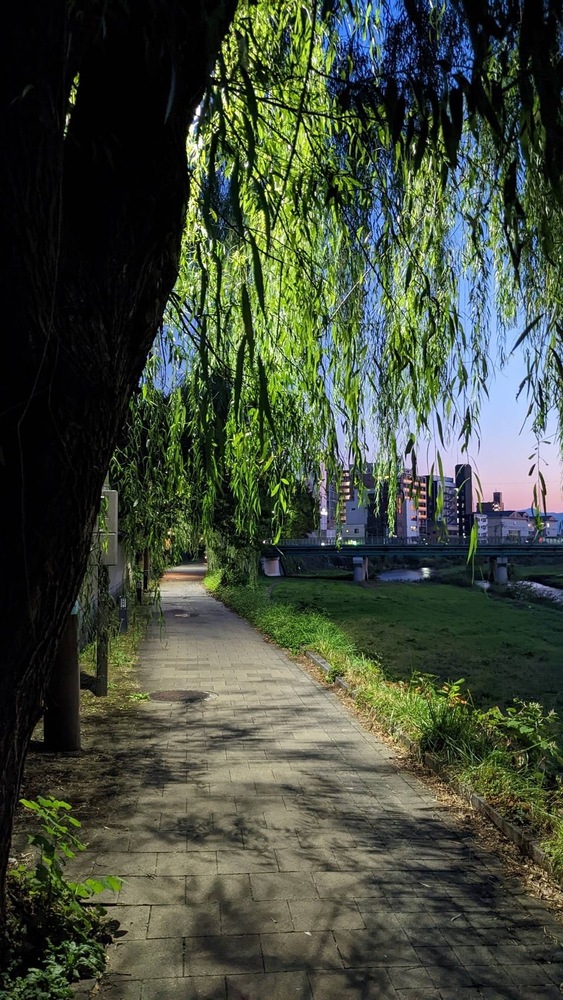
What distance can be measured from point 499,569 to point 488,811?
5709 cm

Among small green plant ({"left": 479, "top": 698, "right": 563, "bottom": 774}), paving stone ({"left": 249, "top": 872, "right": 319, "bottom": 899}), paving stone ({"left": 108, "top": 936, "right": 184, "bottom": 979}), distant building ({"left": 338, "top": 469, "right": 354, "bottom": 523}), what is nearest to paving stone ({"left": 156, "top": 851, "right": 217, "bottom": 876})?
paving stone ({"left": 249, "top": 872, "right": 319, "bottom": 899})

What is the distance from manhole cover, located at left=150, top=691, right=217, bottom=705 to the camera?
10.0m

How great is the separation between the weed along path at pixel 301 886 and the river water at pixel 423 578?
120 ft

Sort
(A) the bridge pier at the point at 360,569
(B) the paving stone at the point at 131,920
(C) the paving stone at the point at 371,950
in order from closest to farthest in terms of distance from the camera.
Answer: (C) the paving stone at the point at 371,950 < (B) the paving stone at the point at 131,920 < (A) the bridge pier at the point at 360,569

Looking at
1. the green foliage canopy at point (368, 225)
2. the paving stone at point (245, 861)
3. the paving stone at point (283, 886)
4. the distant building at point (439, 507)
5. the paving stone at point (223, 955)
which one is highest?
the green foliage canopy at point (368, 225)

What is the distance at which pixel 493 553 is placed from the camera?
53.8 m

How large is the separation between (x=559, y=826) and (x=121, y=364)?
4158 mm

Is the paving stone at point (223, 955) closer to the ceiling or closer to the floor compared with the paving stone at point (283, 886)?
closer to the ceiling

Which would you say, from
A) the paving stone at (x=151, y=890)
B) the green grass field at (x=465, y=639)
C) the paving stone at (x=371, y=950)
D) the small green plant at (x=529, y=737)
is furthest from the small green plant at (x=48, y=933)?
the green grass field at (x=465, y=639)

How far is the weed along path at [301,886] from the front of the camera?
3.37 meters

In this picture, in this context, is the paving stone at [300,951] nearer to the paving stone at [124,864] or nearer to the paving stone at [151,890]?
the paving stone at [151,890]

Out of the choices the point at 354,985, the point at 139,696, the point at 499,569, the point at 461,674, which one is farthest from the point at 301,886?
the point at 499,569

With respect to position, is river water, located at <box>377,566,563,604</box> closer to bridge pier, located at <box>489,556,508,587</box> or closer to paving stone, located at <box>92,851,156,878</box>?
bridge pier, located at <box>489,556,508,587</box>

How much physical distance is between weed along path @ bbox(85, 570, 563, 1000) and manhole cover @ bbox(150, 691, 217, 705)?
6.35 ft
